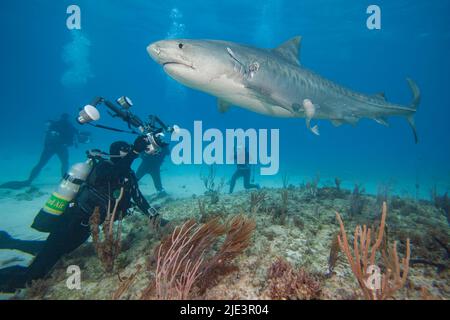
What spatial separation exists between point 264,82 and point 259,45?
4892 centimetres

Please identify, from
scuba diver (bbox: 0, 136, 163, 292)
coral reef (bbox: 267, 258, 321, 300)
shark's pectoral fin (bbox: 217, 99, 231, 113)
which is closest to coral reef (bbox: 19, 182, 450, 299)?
coral reef (bbox: 267, 258, 321, 300)

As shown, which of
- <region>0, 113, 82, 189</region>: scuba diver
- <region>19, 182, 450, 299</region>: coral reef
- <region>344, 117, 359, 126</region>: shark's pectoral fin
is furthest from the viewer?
<region>0, 113, 82, 189</region>: scuba diver

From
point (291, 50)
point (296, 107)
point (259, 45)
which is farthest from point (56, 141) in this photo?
point (259, 45)

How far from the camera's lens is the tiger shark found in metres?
4.75

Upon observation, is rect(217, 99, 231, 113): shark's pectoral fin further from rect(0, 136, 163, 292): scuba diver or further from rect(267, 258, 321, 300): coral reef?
rect(267, 258, 321, 300): coral reef

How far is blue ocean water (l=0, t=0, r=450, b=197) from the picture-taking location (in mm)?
34844

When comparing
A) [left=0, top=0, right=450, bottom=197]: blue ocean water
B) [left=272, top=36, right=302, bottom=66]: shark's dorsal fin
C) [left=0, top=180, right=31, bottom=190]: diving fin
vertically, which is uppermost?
[left=0, top=0, right=450, bottom=197]: blue ocean water

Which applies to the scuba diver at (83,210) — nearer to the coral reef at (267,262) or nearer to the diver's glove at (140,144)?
the diver's glove at (140,144)

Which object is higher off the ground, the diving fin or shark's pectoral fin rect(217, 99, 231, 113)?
shark's pectoral fin rect(217, 99, 231, 113)

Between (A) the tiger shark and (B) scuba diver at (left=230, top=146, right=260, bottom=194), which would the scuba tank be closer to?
(A) the tiger shark

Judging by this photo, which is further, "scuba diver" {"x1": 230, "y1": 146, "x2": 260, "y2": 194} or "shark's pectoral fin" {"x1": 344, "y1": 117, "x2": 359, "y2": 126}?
"scuba diver" {"x1": 230, "y1": 146, "x2": 260, "y2": 194}

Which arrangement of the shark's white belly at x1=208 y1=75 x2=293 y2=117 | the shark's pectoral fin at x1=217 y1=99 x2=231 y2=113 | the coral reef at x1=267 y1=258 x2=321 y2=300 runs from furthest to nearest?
the shark's pectoral fin at x1=217 y1=99 x2=231 y2=113 → the shark's white belly at x1=208 y1=75 x2=293 y2=117 → the coral reef at x1=267 y1=258 x2=321 y2=300
